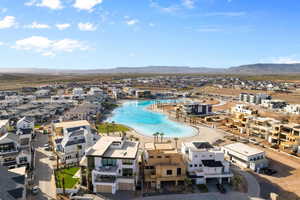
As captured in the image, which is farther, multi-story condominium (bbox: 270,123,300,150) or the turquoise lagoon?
the turquoise lagoon

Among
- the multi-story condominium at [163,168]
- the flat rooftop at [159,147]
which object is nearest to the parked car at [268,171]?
the multi-story condominium at [163,168]

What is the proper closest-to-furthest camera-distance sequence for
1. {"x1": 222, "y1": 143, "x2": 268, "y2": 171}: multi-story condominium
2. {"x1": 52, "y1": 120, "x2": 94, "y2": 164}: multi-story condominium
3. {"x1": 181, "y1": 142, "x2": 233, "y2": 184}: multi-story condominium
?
{"x1": 181, "y1": 142, "x2": 233, "y2": 184}: multi-story condominium
{"x1": 222, "y1": 143, "x2": 268, "y2": 171}: multi-story condominium
{"x1": 52, "y1": 120, "x2": 94, "y2": 164}: multi-story condominium

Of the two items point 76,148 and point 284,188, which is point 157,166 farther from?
point 284,188

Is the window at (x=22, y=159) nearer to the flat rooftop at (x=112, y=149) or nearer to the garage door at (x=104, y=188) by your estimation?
the flat rooftop at (x=112, y=149)

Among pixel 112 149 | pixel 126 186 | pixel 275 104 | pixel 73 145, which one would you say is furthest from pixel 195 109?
pixel 126 186

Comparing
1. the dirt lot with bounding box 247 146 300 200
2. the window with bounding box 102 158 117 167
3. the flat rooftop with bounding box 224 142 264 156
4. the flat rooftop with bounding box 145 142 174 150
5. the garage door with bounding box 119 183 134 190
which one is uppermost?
the flat rooftop with bounding box 145 142 174 150

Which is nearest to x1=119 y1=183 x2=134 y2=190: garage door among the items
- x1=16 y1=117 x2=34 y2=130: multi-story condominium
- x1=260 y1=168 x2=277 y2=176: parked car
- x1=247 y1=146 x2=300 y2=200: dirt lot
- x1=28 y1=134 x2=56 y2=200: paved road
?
x1=28 y1=134 x2=56 y2=200: paved road

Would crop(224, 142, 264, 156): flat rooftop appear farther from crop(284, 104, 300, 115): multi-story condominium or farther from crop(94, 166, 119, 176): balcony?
crop(284, 104, 300, 115): multi-story condominium
